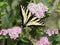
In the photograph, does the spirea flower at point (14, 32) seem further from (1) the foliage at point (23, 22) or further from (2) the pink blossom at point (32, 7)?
(2) the pink blossom at point (32, 7)

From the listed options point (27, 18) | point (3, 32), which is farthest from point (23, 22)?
point (3, 32)

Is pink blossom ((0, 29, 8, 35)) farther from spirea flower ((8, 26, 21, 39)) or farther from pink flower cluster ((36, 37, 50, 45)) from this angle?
pink flower cluster ((36, 37, 50, 45))

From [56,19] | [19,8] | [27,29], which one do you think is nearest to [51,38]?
[27,29]

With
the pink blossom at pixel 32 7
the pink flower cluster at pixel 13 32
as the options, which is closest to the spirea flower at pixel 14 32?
the pink flower cluster at pixel 13 32

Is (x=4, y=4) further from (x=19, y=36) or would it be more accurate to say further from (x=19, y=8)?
(x=19, y=36)

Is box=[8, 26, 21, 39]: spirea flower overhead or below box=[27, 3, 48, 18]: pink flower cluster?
below

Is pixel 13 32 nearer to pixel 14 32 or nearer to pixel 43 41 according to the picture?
pixel 14 32

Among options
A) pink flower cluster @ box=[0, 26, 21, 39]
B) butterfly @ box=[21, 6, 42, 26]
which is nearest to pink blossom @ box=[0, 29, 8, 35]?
pink flower cluster @ box=[0, 26, 21, 39]

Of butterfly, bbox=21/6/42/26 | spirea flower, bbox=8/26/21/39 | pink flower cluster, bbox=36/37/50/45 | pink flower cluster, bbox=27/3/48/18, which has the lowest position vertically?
pink flower cluster, bbox=36/37/50/45
